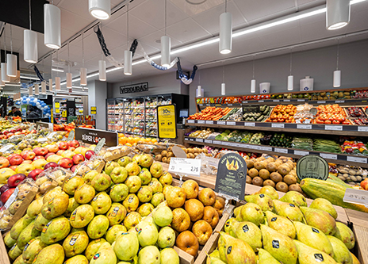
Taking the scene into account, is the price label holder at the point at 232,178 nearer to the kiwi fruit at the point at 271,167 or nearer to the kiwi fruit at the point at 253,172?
the kiwi fruit at the point at 253,172

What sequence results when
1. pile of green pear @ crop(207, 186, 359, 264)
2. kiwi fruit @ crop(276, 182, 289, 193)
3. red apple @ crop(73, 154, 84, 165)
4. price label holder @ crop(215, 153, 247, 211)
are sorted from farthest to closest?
red apple @ crop(73, 154, 84, 165), kiwi fruit @ crop(276, 182, 289, 193), price label holder @ crop(215, 153, 247, 211), pile of green pear @ crop(207, 186, 359, 264)

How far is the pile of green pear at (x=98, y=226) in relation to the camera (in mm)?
764

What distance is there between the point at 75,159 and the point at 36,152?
0.67 m

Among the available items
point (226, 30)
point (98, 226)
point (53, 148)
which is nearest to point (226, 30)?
point (226, 30)

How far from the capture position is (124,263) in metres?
0.72

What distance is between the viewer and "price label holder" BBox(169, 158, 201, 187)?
1410 millimetres

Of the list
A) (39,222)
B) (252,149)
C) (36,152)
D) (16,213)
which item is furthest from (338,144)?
(36,152)

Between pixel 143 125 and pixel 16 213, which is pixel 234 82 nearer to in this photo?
pixel 143 125

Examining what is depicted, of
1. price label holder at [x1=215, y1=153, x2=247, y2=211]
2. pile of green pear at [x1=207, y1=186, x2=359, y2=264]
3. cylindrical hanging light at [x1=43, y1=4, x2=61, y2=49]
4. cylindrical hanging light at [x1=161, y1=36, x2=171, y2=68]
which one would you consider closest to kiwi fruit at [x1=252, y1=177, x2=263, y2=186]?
price label holder at [x1=215, y1=153, x2=247, y2=211]

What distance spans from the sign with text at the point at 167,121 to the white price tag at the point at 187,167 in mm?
1204

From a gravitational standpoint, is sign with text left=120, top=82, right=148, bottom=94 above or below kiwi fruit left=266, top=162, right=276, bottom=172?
above

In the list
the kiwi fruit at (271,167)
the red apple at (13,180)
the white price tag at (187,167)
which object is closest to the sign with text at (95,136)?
the red apple at (13,180)

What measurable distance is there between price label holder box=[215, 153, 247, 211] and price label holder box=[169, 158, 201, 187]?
0.22 metres

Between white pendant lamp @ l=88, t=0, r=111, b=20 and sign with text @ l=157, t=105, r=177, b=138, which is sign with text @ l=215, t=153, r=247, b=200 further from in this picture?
white pendant lamp @ l=88, t=0, r=111, b=20
